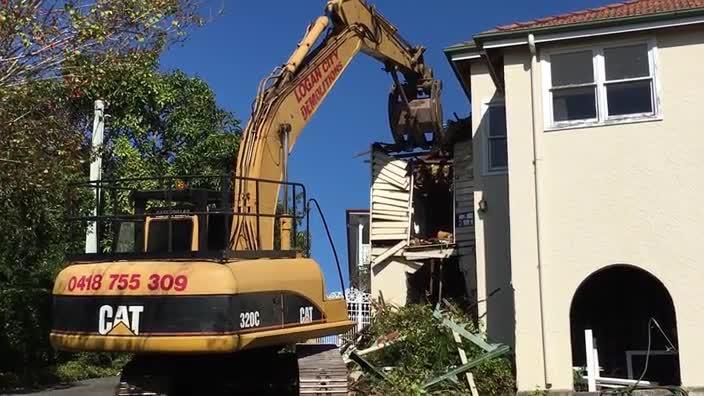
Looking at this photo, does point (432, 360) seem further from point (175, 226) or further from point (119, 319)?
point (119, 319)

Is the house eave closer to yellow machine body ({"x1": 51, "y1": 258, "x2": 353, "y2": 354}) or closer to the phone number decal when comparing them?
yellow machine body ({"x1": 51, "y1": 258, "x2": 353, "y2": 354})

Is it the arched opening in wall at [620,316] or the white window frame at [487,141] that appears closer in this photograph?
the arched opening in wall at [620,316]

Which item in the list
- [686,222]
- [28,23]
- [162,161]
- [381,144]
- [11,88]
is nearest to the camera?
[28,23]

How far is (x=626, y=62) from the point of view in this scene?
1220 cm

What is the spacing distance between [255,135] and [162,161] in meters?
11.9

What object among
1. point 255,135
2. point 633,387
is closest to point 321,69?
point 255,135

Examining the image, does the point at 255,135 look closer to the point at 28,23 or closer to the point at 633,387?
the point at 28,23

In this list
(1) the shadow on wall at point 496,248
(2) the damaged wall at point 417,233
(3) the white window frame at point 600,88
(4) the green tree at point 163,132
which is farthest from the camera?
(4) the green tree at point 163,132

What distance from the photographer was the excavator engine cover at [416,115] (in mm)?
17188

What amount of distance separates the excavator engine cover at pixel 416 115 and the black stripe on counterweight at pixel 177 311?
929 cm

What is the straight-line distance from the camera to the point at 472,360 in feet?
39.6

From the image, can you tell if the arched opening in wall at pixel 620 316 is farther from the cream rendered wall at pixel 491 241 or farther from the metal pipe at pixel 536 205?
the metal pipe at pixel 536 205

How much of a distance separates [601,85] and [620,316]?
16.0 feet

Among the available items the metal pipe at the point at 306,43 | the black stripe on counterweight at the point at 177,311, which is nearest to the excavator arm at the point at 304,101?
the metal pipe at the point at 306,43
